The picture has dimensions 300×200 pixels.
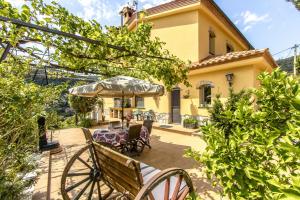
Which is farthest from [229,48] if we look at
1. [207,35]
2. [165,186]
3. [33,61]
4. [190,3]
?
[165,186]

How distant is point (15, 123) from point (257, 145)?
2908 millimetres

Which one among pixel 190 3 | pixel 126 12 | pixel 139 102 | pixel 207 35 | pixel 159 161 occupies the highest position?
pixel 126 12

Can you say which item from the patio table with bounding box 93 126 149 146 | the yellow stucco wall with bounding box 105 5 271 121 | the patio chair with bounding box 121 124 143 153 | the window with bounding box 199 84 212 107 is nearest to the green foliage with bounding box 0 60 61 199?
the patio table with bounding box 93 126 149 146

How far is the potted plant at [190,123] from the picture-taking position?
976 centimetres

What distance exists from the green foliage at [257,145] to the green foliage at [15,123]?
226 centimetres

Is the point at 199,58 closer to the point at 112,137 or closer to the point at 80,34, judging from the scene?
the point at 112,137

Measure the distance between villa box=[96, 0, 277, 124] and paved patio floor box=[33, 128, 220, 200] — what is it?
8.55 feet

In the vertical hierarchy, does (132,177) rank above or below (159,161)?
above

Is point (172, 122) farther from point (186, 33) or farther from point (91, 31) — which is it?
point (91, 31)

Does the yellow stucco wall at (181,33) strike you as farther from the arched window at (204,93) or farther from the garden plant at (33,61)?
the garden plant at (33,61)

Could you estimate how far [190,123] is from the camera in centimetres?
984

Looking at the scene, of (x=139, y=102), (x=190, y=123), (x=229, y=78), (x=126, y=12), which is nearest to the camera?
(x=229, y=78)

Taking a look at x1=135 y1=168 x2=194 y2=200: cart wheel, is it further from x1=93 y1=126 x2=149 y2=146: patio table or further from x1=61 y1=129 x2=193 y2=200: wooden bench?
x1=93 y1=126 x2=149 y2=146: patio table

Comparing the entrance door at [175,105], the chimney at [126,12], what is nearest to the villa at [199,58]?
the entrance door at [175,105]
